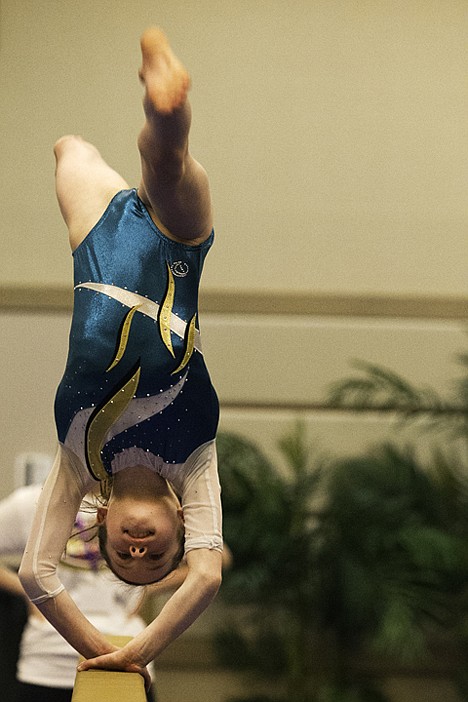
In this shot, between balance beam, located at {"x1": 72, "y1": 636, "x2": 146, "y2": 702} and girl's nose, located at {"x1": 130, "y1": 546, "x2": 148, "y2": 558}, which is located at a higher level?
girl's nose, located at {"x1": 130, "y1": 546, "x2": 148, "y2": 558}

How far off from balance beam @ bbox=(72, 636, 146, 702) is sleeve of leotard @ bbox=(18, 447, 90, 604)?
0.65 feet

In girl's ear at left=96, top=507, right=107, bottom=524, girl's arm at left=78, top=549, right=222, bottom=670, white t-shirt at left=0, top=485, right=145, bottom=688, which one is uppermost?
girl's ear at left=96, top=507, right=107, bottom=524

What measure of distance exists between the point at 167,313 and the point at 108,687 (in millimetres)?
798

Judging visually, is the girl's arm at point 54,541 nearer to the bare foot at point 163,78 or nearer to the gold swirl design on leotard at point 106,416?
the gold swirl design on leotard at point 106,416

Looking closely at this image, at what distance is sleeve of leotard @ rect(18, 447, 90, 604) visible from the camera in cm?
232

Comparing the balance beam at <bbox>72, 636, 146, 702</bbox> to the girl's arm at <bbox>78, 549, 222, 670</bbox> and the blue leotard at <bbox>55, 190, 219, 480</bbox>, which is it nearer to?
the girl's arm at <bbox>78, 549, 222, 670</bbox>

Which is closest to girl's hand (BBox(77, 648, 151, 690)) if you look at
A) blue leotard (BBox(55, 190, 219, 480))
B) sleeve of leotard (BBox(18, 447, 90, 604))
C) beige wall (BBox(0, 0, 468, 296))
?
sleeve of leotard (BBox(18, 447, 90, 604))

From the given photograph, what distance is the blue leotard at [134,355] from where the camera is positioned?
90.8 inches

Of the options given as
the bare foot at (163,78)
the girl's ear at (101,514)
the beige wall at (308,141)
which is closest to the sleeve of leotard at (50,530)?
the girl's ear at (101,514)

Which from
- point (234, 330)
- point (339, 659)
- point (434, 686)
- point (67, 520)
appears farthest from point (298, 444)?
point (67, 520)

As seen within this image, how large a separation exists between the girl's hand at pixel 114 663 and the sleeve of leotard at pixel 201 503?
0.29m

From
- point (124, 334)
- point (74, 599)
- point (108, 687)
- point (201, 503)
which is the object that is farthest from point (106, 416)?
point (74, 599)

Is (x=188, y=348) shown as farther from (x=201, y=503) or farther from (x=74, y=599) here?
(x=74, y=599)

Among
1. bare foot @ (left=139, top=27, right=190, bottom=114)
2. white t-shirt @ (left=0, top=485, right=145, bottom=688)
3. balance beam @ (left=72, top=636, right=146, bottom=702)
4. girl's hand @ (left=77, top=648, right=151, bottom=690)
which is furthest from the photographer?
white t-shirt @ (left=0, top=485, right=145, bottom=688)
